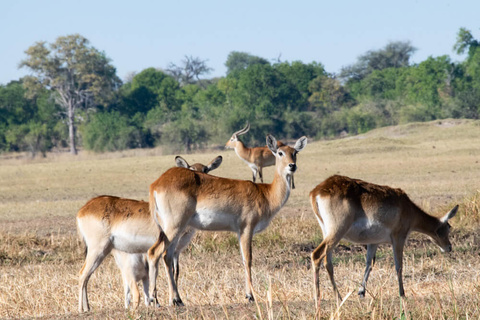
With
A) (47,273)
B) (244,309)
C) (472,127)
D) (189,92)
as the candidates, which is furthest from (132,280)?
(189,92)

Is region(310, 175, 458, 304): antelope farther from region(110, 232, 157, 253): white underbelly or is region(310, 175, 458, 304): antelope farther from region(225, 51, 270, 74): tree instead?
region(225, 51, 270, 74): tree

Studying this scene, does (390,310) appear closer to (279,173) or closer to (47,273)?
(279,173)

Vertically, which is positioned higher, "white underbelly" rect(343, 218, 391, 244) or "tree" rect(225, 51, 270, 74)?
"tree" rect(225, 51, 270, 74)

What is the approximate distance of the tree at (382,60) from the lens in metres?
71.9

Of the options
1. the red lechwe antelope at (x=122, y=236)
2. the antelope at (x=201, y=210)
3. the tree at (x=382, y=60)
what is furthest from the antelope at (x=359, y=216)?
the tree at (x=382, y=60)

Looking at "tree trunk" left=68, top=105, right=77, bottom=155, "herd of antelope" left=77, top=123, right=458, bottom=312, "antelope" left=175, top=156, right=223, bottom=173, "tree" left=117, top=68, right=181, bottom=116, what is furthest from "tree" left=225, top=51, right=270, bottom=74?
"herd of antelope" left=77, top=123, right=458, bottom=312

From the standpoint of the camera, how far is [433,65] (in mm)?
55938

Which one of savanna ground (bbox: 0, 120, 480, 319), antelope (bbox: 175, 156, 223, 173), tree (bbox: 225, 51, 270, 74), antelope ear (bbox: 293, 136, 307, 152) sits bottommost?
savanna ground (bbox: 0, 120, 480, 319)

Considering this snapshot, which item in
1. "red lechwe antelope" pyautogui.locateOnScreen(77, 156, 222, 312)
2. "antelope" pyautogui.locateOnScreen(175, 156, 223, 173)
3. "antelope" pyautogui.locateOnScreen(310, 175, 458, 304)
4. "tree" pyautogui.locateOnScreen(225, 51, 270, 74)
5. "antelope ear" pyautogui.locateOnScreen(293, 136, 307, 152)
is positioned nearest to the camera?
"antelope" pyautogui.locateOnScreen(310, 175, 458, 304)

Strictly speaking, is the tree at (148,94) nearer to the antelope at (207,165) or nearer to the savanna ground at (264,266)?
the savanna ground at (264,266)

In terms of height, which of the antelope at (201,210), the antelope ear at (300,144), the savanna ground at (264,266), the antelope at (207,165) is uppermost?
the antelope ear at (300,144)

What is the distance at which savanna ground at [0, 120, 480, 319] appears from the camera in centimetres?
569

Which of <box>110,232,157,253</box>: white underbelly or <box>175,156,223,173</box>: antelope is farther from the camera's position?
<box>175,156,223,173</box>: antelope

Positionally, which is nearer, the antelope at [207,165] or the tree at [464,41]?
the antelope at [207,165]
